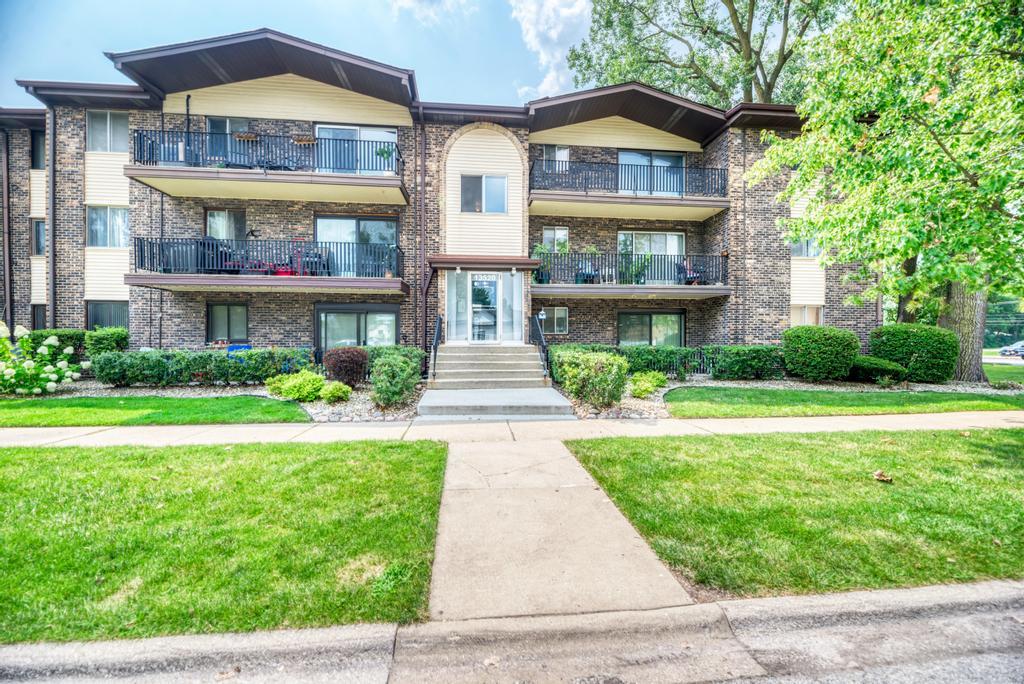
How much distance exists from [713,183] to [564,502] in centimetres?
1306

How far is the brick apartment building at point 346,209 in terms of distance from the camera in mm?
11602

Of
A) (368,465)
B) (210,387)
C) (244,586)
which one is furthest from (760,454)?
(210,387)

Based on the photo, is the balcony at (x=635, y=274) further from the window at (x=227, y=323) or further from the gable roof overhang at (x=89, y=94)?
the gable roof overhang at (x=89, y=94)

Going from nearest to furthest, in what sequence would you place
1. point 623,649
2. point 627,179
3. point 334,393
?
point 623,649
point 334,393
point 627,179

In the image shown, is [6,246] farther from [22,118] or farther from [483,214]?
[483,214]

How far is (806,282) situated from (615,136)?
788cm

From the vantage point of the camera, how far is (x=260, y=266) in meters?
11.3

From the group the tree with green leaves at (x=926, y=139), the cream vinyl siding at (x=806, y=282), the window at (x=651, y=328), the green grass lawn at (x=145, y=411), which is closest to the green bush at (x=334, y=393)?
the green grass lawn at (x=145, y=411)

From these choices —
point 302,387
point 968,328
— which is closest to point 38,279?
point 302,387

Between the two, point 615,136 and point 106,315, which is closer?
point 106,315

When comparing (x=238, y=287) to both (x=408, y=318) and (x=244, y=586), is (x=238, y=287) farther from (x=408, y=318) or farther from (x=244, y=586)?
(x=244, y=586)

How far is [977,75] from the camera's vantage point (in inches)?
252

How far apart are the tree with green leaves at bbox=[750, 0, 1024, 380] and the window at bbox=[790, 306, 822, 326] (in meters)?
6.52

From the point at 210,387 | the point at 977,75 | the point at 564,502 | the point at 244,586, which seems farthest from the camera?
the point at 210,387
